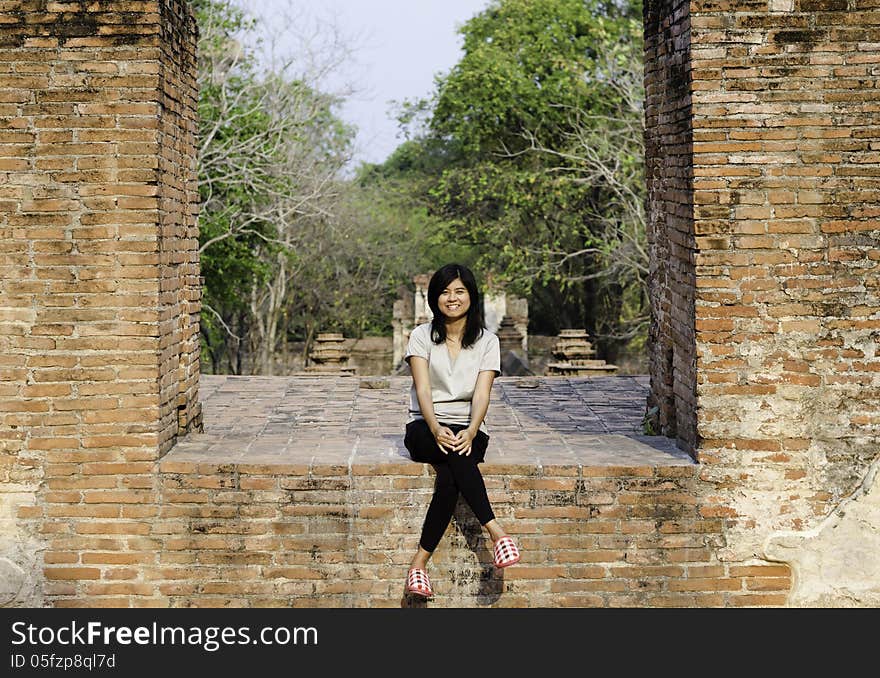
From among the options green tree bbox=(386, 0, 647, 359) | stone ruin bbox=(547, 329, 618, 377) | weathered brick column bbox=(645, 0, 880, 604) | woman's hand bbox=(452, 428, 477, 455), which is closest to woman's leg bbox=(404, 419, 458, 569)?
woman's hand bbox=(452, 428, 477, 455)

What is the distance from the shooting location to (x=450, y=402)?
5.11 metres

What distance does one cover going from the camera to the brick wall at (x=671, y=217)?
5.29 meters

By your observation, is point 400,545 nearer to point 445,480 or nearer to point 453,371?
point 445,480

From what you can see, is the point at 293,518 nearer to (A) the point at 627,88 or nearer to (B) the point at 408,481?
(B) the point at 408,481

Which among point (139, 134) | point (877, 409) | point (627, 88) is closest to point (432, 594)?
point (877, 409)

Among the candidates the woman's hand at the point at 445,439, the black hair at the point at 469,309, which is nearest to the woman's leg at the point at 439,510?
the woman's hand at the point at 445,439

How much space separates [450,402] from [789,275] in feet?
6.06

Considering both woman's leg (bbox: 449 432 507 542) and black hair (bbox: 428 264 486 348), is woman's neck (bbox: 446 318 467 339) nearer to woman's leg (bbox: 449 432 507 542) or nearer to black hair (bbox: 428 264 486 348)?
black hair (bbox: 428 264 486 348)

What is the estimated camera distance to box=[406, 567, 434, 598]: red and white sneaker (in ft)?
16.0

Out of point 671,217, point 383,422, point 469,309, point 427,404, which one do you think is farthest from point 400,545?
point 671,217

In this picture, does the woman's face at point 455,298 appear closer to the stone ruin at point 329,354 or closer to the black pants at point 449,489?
the black pants at point 449,489

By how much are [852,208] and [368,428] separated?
3067 mm

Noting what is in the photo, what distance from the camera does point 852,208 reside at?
5082 mm

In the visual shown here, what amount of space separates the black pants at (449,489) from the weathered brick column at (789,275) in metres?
1.19
